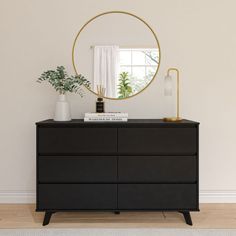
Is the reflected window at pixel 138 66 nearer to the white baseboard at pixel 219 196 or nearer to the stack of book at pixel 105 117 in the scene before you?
the stack of book at pixel 105 117

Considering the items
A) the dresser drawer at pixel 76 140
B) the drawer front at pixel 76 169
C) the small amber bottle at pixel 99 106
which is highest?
the small amber bottle at pixel 99 106

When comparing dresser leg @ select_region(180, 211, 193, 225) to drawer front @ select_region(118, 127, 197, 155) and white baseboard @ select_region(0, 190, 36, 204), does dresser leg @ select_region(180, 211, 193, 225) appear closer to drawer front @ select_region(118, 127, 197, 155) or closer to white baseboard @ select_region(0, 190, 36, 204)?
drawer front @ select_region(118, 127, 197, 155)

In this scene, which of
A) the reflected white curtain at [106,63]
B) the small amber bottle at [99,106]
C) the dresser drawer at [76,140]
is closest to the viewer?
the dresser drawer at [76,140]

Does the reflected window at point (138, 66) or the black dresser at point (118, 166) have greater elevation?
the reflected window at point (138, 66)

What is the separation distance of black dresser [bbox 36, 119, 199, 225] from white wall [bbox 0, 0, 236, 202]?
55 centimetres

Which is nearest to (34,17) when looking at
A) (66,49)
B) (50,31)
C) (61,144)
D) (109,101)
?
(50,31)

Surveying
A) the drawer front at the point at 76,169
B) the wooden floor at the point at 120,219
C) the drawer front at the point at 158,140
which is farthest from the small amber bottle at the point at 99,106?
the wooden floor at the point at 120,219

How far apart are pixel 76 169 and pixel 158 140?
29.7 inches

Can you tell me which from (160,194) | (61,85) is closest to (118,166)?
(160,194)

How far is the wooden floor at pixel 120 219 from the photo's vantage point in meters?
2.63

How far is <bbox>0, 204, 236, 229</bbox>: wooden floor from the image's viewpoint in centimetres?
263

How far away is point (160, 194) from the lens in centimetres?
260

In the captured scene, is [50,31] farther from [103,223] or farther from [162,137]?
[103,223]

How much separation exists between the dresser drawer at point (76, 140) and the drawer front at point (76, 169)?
0.22 ft
